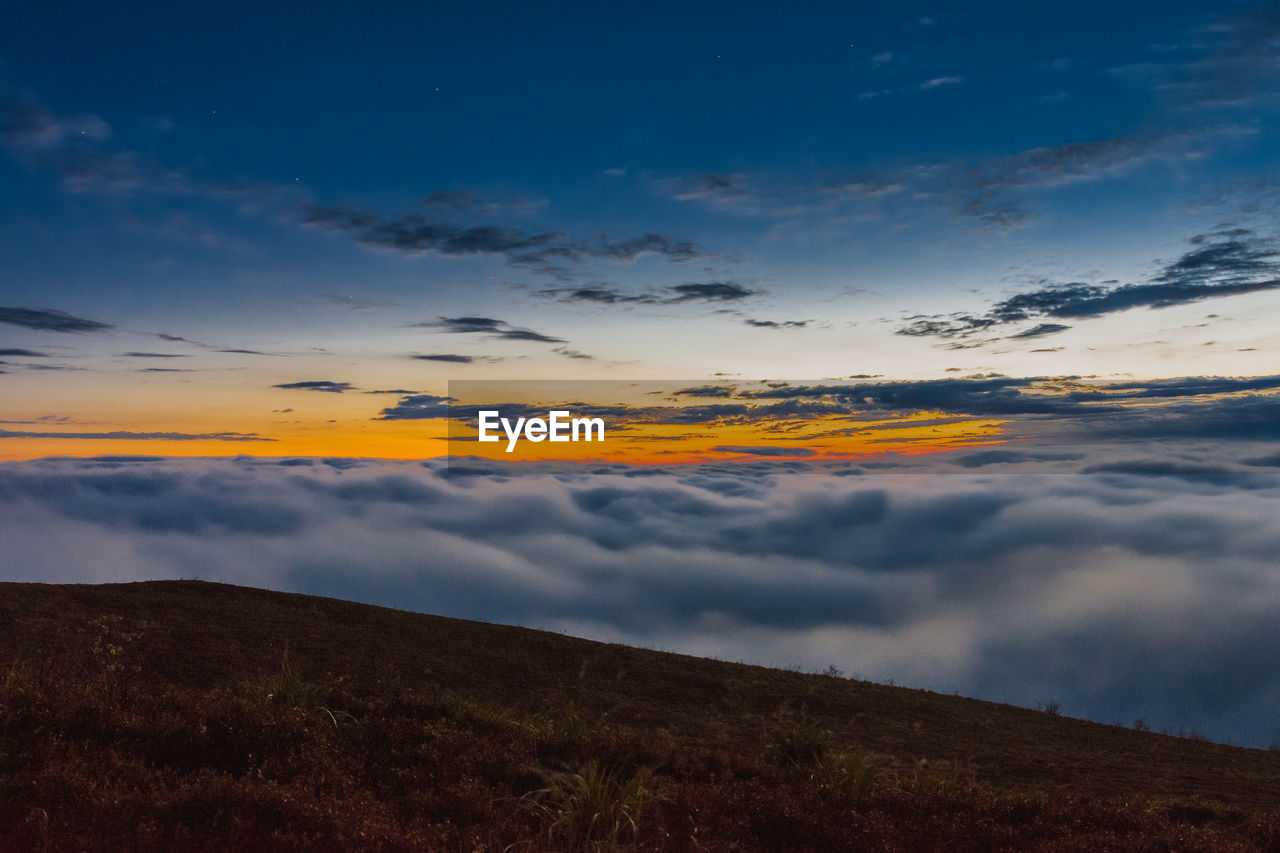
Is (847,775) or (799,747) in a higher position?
(847,775)

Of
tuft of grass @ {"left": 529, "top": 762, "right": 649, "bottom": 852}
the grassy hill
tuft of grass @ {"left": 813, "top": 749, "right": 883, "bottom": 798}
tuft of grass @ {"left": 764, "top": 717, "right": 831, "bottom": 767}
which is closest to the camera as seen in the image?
the grassy hill

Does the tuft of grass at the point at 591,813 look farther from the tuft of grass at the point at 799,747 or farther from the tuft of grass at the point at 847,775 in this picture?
the tuft of grass at the point at 799,747

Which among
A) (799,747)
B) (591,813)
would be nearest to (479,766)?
(591,813)

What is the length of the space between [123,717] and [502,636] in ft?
35.7

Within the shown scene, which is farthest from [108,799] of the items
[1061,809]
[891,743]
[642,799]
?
[891,743]

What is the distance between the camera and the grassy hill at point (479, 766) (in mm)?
5914

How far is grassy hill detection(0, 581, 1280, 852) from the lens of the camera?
591cm

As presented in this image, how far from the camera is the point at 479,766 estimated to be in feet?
25.0

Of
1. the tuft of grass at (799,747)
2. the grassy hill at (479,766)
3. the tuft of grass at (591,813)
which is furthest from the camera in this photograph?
the tuft of grass at (799,747)

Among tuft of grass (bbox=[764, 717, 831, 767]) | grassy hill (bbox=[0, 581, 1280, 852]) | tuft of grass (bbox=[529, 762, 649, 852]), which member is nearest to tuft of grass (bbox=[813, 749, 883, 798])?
grassy hill (bbox=[0, 581, 1280, 852])

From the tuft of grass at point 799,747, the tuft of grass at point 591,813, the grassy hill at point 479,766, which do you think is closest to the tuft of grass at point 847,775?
the grassy hill at point 479,766

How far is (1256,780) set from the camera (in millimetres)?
12453

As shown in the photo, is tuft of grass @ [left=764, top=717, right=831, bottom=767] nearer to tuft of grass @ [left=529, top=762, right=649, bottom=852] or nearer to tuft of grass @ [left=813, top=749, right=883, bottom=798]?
tuft of grass @ [left=813, top=749, right=883, bottom=798]

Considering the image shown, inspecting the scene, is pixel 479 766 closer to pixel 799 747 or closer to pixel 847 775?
pixel 847 775
